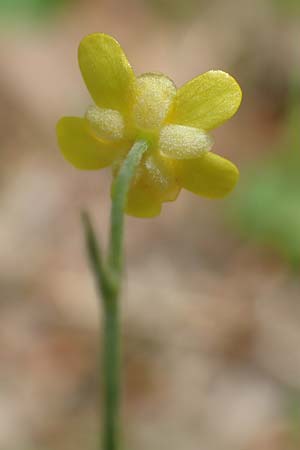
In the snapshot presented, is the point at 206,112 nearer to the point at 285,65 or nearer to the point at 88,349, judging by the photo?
the point at 88,349

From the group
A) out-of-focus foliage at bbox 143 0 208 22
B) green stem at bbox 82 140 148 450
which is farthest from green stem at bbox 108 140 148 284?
out-of-focus foliage at bbox 143 0 208 22

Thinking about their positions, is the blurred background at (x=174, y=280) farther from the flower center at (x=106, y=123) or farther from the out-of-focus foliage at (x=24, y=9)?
the flower center at (x=106, y=123)

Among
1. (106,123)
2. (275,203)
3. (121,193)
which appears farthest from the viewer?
(275,203)

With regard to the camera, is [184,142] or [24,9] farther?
[24,9]

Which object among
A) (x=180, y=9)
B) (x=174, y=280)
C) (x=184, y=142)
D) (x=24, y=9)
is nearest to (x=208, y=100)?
(x=184, y=142)

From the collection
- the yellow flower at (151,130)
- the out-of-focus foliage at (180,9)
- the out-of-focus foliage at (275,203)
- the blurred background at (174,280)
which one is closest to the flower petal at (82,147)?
the yellow flower at (151,130)

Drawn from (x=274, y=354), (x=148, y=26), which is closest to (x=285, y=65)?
(x=148, y=26)

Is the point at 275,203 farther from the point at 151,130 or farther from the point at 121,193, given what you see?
the point at 121,193
